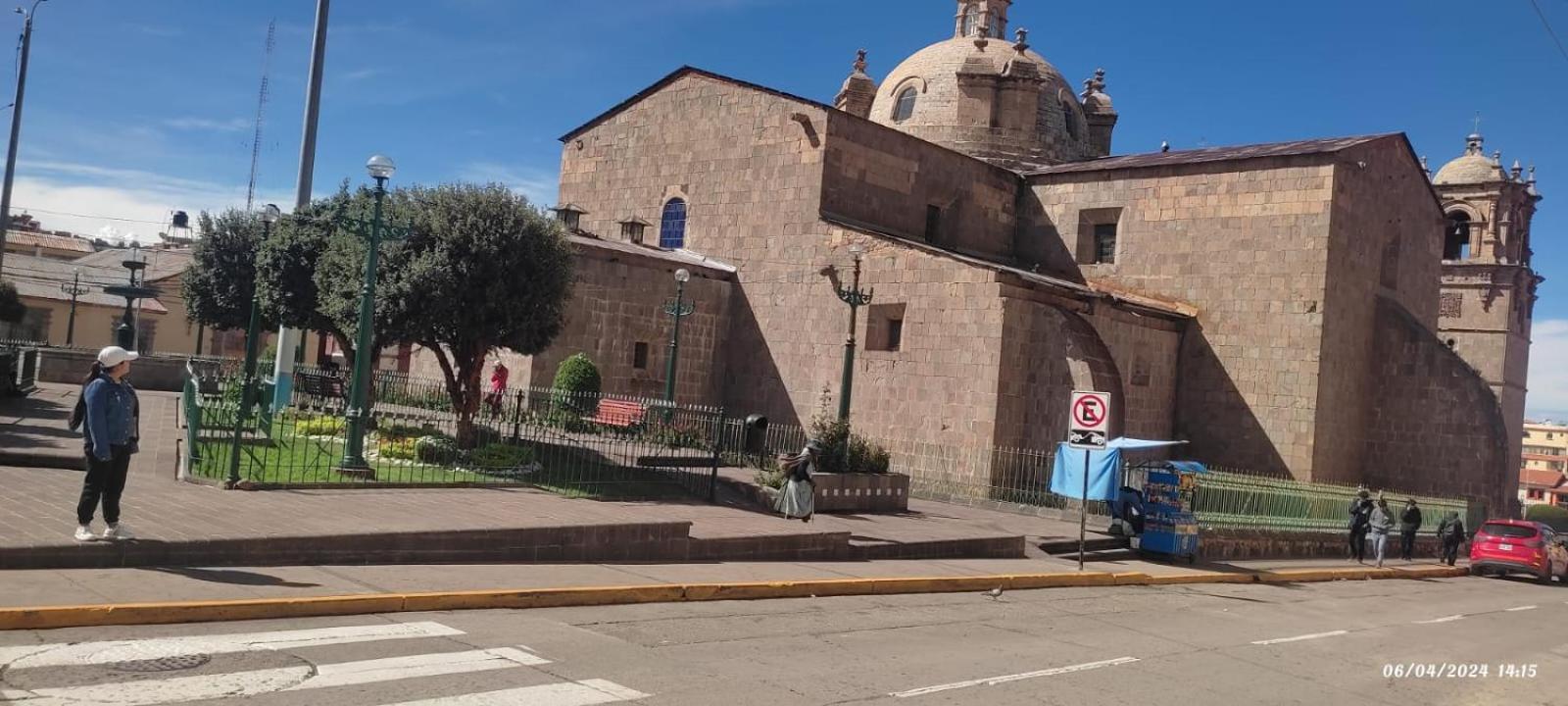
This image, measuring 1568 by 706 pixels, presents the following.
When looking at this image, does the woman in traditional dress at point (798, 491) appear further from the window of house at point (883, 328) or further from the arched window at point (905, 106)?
the arched window at point (905, 106)

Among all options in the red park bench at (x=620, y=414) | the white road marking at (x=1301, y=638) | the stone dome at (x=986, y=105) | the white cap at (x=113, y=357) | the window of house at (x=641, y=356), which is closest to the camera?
the white cap at (x=113, y=357)

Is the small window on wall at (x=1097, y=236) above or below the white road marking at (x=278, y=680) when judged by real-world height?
above

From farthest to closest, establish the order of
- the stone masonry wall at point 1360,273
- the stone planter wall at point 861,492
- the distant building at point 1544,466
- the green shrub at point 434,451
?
the distant building at point 1544,466 → the stone masonry wall at point 1360,273 → the stone planter wall at point 861,492 → the green shrub at point 434,451

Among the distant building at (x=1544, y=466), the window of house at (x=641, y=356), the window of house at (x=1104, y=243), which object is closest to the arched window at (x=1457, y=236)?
the distant building at (x=1544, y=466)

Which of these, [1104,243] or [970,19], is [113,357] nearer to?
[1104,243]

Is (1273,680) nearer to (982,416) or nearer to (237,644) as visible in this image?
(237,644)

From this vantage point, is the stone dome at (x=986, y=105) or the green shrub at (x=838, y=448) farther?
the stone dome at (x=986, y=105)

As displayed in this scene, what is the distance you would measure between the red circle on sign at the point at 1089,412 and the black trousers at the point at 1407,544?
1314cm

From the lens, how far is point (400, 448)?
1680 centimetres

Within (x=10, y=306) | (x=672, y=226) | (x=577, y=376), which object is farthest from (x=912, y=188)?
(x=10, y=306)

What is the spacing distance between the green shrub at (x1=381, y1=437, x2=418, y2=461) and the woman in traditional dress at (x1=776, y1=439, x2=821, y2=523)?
547cm

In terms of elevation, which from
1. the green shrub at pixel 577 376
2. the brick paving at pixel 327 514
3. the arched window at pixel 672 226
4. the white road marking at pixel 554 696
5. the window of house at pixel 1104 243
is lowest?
the white road marking at pixel 554 696

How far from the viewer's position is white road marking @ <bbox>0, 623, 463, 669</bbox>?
6.29 meters

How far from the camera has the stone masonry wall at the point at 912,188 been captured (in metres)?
27.5
